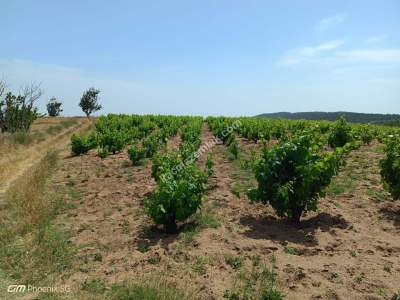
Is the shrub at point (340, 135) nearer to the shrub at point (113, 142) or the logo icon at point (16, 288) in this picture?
the shrub at point (113, 142)

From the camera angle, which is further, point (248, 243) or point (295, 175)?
point (295, 175)

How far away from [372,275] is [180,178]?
136 inches

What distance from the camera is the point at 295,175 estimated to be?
23.8 feet

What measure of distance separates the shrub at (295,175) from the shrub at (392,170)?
51.2 inches

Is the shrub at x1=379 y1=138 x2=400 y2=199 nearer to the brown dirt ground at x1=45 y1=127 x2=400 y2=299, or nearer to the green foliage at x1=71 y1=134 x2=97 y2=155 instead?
the brown dirt ground at x1=45 y1=127 x2=400 y2=299

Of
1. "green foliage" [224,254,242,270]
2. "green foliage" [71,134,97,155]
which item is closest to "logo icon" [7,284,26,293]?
"green foliage" [224,254,242,270]

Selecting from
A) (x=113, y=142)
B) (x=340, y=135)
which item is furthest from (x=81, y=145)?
(x=340, y=135)

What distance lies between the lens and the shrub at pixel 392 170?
307 inches

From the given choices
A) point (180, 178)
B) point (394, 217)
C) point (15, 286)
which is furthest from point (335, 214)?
point (15, 286)

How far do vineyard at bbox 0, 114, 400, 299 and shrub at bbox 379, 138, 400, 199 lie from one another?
2 centimetres

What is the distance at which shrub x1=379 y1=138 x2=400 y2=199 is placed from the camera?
25.6 ft

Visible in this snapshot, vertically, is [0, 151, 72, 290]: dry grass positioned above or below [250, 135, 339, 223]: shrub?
below

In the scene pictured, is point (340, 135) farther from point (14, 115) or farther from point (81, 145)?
point (14, 115)

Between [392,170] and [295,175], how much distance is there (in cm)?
215
